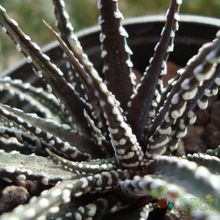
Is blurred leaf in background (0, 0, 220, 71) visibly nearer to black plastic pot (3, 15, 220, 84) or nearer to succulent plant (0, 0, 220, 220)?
black plastic pot (3, 15, 220, 84)

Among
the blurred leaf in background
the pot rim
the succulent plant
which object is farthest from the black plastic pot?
the blurred leaf in background

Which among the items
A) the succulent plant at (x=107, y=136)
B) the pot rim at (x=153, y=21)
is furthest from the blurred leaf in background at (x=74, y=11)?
the succulent plant at (x=107, y=136)

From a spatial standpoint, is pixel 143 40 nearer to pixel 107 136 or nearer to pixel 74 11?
pixel 107 136

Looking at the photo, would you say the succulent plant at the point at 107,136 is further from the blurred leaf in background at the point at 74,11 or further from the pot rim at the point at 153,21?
→ the blurred leaf in background at the point at 74,11

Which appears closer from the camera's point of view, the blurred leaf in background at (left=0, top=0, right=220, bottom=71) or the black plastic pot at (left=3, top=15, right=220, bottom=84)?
the black plastic pot at (left=3, top=15, right=220, bottom=84)

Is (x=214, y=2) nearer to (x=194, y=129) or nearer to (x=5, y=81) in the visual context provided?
(x=194, y=129)

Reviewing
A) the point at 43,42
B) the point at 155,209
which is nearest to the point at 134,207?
the point at 155,209
